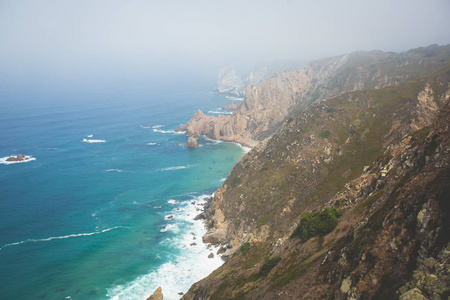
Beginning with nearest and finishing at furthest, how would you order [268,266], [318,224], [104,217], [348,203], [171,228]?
1. [318,224]
2. [268,266]
3. [348,203]
4. [171,228]
5. [104,217]

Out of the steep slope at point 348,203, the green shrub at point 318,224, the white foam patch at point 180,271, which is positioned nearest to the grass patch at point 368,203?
the steep slope at point 348,203

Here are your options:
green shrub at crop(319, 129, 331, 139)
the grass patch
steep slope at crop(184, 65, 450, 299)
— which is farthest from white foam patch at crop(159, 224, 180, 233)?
the grass patch

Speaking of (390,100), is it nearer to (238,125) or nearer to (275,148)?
(275,148)

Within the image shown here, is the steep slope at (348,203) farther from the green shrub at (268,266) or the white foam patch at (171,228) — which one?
the white foam patch at (171,228)

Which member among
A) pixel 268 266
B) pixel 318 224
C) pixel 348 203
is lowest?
pixel 268 266

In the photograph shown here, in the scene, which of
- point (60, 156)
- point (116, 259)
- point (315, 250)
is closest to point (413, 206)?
point (315, 250)

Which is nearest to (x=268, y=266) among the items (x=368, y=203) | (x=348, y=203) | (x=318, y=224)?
(x=318, y=224)

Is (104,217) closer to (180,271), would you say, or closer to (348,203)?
(180,271)
